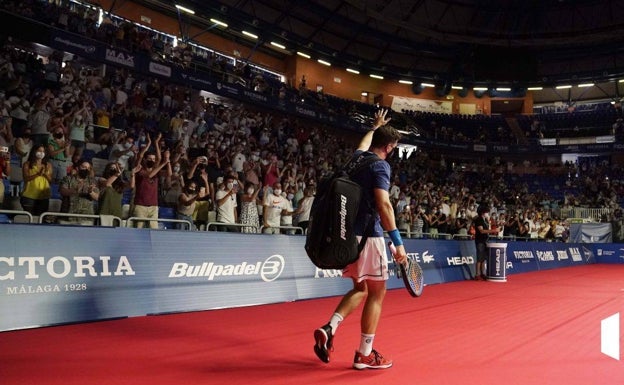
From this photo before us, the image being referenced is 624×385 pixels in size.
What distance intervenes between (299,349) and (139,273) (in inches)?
91.0

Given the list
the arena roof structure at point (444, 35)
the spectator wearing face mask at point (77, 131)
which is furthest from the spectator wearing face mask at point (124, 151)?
the arena roof structure at point (444, 35)

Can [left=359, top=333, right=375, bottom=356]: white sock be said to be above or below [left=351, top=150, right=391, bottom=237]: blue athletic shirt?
below

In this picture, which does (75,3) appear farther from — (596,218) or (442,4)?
(596,218)

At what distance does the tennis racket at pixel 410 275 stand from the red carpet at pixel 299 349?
0.62m

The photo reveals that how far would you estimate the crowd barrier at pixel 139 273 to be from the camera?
16.1 ft

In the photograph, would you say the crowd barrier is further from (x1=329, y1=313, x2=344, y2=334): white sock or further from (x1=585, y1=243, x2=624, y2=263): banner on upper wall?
(x1=585, y1=243, x2=624, y2=263): banner on upper wall

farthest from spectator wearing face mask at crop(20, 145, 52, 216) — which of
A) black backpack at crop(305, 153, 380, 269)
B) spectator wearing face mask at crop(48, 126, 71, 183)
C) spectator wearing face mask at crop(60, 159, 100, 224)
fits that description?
black backpack at crop(305, 153, 380, 269)

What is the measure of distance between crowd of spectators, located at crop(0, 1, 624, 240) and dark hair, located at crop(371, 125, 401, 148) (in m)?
3.49

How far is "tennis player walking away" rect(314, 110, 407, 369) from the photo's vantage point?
3.89 meters

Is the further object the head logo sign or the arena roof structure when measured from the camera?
the arena roof structure

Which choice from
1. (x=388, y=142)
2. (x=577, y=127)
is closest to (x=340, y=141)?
(x=577, y=127)

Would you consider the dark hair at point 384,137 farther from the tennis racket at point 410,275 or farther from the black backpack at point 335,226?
the tennis racket at point 410,275

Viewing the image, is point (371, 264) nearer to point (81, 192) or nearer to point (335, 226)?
point (335, 226)

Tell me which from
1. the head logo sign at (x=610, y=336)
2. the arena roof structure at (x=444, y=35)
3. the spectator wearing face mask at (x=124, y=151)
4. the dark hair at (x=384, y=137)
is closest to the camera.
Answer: the dark hair at (x=384, y=137)
